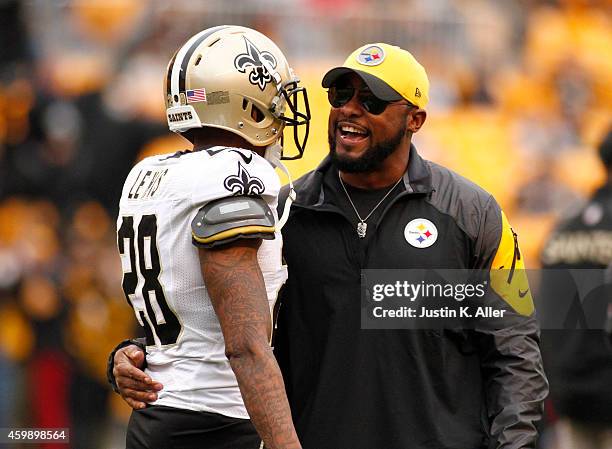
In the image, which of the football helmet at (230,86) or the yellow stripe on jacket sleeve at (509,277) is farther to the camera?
the yellow stripe on jacket sleeve at (509,277)

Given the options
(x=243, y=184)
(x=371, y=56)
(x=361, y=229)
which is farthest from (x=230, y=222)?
(x=371, y=56)

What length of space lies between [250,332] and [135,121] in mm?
5340

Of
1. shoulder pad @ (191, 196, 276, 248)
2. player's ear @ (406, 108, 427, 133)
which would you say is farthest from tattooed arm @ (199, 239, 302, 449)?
player's ear @ (406, 108, 427, 133)

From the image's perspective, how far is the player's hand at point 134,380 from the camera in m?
3.03

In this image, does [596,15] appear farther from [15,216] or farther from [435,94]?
[15,216]

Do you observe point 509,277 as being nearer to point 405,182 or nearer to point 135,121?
point 405,182

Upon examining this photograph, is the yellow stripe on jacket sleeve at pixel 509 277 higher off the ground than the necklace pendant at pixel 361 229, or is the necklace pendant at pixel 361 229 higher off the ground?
the necklace pendant at pixel 361 229

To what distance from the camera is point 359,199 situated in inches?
145

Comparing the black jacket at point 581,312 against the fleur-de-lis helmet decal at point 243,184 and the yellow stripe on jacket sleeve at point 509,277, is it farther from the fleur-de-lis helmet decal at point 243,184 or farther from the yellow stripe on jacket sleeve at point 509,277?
the fleur-de-lis helmet decal at point 243,184

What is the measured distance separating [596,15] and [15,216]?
5.62m

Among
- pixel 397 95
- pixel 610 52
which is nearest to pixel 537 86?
pixel 610 52

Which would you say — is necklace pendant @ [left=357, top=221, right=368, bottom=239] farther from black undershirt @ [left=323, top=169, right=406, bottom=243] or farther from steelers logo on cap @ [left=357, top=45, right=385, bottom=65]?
steelers logo on cap @ [left=357, top=45, right=385, bottom=65]

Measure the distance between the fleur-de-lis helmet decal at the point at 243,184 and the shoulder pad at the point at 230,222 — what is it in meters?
0.02

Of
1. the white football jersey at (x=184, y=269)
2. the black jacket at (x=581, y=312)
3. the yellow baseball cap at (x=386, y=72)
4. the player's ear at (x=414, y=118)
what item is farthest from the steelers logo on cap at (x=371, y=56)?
the black jacket at (x=581, y=312)
